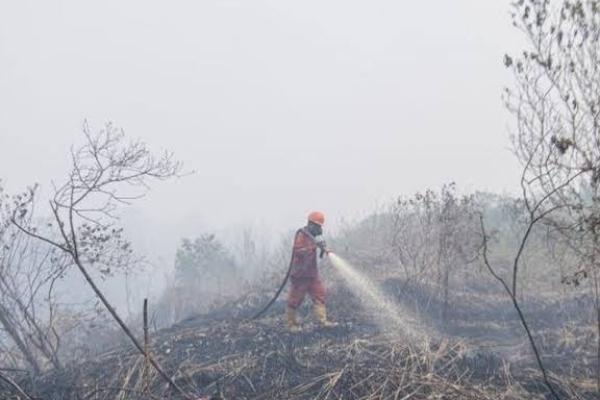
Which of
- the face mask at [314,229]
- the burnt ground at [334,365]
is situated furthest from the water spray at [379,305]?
the face mask at [314,229]

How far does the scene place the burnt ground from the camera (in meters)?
6.13

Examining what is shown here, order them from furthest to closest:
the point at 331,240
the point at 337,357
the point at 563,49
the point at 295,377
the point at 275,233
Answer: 1. the point at 275,233
2. the point at 331,240
3. the point at 337,357
4. the point at 295,377
5. the point at 563,49

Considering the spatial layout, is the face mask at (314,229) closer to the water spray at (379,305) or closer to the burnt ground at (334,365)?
the water spray at (379,305)

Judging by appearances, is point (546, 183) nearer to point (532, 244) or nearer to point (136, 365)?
point (136, 365)

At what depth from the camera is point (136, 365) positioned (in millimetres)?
7406

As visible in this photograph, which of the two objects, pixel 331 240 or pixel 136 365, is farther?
pixel 331 240

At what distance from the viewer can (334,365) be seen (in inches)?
274

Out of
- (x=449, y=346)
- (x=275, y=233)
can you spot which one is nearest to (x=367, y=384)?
(x=449, y=346)

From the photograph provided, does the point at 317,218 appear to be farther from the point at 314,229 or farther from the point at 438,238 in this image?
the point at 438,238

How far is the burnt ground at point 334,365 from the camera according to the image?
613 cm

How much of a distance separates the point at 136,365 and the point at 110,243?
86.9 inches

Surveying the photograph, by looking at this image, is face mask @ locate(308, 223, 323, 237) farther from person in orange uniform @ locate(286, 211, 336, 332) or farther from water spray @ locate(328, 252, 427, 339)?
water spray @ locate(328, 252, 427, 339)

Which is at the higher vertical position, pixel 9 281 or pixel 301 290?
pixel 9 281

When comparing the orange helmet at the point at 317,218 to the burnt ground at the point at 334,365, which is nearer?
the burnt ground at the point at 334,365
